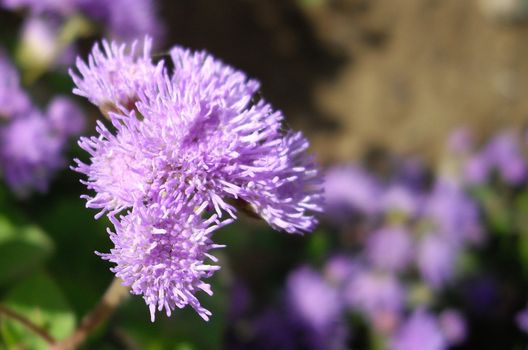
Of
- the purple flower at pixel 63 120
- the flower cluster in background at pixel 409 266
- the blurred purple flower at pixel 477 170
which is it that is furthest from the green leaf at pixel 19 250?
the blurred purple flower at pixel 477 170

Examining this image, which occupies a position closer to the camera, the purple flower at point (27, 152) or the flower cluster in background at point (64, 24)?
the purple flower at point (27, 152)

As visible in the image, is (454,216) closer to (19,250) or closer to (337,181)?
(337,181)

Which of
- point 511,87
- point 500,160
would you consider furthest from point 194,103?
point 511,87

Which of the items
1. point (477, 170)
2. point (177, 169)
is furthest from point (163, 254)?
point (477, 170)

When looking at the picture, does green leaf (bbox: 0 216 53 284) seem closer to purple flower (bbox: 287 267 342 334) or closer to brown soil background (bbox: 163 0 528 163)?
purple flower (bbox: 287 267 342 334)

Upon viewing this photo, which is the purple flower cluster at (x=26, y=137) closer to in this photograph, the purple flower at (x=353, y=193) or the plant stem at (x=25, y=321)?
the plant stem at (x=25, y=321)

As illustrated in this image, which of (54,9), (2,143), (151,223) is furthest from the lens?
(54,9)

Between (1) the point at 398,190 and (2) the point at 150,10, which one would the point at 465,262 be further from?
(2) the point at 150,10
